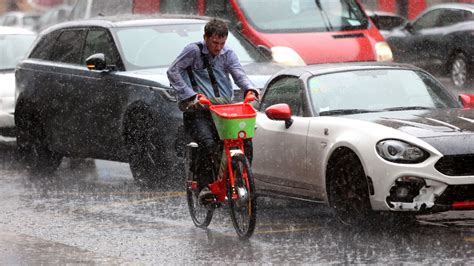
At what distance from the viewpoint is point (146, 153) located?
14227 millimetres

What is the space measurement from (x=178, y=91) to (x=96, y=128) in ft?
13.9

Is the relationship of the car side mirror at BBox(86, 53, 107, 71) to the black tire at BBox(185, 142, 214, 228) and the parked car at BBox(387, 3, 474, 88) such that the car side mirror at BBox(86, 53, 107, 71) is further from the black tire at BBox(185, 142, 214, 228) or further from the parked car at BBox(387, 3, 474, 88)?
the parked car at BBox(387, 3, 474, 88)

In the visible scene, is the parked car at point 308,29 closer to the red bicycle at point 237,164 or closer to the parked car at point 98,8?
the parked car at point 98,8

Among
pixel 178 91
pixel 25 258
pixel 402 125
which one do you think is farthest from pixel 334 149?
pixel 25 258

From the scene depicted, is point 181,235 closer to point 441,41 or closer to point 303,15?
point 303,15

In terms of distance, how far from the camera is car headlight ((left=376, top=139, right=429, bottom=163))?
1008 cm

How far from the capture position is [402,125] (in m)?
10.5

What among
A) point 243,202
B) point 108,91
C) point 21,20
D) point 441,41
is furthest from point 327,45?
point 21,20

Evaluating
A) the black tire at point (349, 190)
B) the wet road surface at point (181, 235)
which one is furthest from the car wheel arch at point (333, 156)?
the wet road surface at point (181, 235)

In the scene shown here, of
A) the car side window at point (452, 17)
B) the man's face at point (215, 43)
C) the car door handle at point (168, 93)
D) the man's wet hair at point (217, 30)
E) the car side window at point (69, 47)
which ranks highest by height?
the man's wet hair at point (217, 30)

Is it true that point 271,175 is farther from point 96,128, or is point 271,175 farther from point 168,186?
point 96,128

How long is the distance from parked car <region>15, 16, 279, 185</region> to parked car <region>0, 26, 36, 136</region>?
1.47 meters

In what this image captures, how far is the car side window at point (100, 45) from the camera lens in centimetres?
1520

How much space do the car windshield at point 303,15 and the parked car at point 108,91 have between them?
11.3 feet
